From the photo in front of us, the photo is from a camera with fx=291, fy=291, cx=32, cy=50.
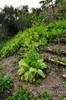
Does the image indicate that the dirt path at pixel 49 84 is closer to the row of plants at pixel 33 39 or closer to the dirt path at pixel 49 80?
the dirt path at pixel 49 80

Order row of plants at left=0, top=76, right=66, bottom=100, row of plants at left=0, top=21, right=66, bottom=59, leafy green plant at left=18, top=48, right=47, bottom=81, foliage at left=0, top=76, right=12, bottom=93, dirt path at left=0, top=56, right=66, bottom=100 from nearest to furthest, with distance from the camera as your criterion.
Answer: row of plants at left=0, top=76, right=66, bottom=100 → dirt path at left=0, top=56, right=66, bottom=100 → foliage at left=0, top=76, right=12, bottom=93 → leafy green plant at left=18, top=48, right=47, bottom=81 → row of plants at left=0, top=21, right=66, bottom=59

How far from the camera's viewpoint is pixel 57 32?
459 inches

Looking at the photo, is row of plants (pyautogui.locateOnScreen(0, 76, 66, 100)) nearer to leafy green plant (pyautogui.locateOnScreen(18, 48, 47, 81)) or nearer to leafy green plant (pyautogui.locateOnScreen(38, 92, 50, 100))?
leafy green plant (pyautogui.locateOnScreen(38, 92, 50, 100))

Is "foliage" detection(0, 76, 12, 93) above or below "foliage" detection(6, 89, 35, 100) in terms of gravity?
above

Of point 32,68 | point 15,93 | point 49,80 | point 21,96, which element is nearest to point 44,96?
point 21,96

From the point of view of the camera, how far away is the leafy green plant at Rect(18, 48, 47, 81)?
815 cm

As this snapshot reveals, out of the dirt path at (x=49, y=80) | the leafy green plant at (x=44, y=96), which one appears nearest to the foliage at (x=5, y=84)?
the dirt path at (x=49, y=80)

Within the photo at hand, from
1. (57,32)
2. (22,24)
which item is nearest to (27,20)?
(22,24)

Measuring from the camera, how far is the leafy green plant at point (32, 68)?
8150 millimetres

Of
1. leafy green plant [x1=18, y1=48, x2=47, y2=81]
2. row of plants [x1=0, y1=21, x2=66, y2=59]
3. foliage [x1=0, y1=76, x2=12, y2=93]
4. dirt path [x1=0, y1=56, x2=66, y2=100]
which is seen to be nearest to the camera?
dirt path [x1=0, y1=56, x2=66, y2=100]

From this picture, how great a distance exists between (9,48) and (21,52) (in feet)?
2.87

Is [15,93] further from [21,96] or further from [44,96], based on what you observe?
[44,96]

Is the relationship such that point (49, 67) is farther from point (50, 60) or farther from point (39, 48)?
point (39, 48)

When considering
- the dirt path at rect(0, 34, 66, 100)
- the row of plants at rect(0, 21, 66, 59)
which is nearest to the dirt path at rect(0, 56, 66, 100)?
the dirt path at rect(0, 34, 66, 100)
